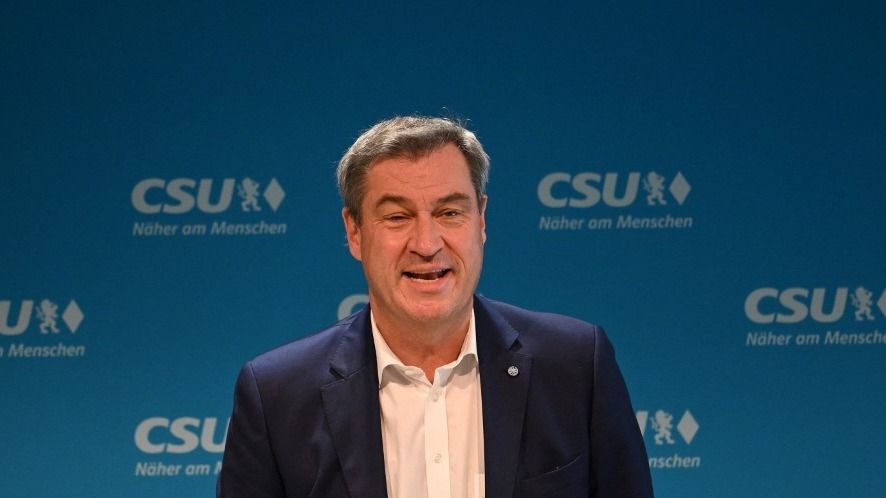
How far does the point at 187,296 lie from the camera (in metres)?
3.96

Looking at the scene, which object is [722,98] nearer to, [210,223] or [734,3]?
[734,3]

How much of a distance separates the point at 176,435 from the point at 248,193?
0.92 metres

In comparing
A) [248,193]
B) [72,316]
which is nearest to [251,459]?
[248,193]

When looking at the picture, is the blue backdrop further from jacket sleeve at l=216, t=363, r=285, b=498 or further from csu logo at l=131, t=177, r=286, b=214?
jacket sleeve at l=216, t=363, r=285, b=498

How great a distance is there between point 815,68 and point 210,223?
224 centimetres

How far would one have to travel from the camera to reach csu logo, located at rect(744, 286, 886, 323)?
3893 millimetres

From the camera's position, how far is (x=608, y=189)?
153 inches

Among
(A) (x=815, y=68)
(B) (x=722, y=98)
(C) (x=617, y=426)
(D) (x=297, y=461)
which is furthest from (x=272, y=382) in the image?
(A) (x=815, y=68)

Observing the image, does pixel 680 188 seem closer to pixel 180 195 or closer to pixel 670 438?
pixel 670 438

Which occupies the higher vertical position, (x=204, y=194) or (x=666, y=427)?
(x=204, y=194)

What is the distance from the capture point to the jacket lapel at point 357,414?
6.73 ft

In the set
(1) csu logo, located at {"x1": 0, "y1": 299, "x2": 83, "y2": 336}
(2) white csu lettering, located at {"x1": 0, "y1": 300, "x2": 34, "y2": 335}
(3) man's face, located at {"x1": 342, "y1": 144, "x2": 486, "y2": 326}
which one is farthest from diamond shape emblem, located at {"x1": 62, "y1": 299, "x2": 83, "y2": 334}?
(3) man's face, located at {"x1": 342, "y1": 144, "x2": 486, "y2": 326}

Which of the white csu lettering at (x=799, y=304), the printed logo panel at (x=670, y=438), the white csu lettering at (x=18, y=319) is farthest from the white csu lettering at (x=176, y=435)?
the white csu lettering at (x=799, y=304)

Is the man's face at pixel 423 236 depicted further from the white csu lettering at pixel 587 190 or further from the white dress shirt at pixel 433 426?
the white csu lettering at pixel 587 190
